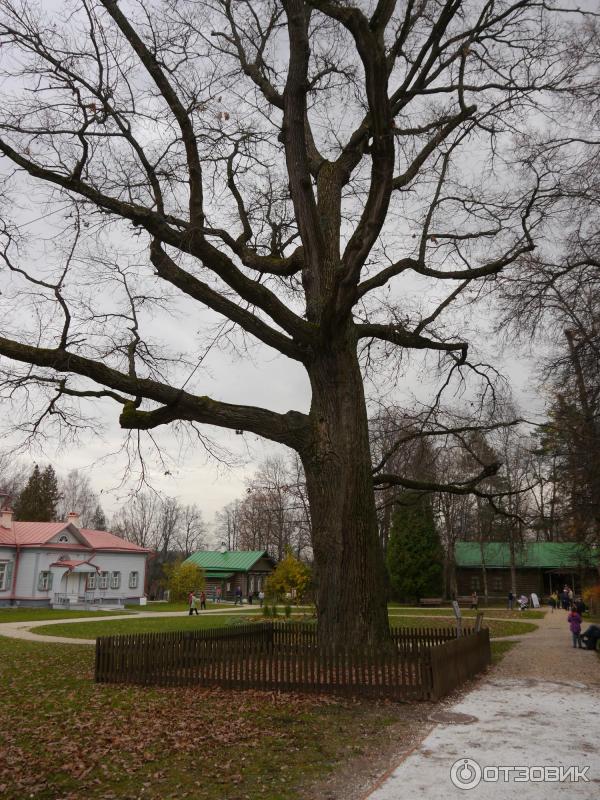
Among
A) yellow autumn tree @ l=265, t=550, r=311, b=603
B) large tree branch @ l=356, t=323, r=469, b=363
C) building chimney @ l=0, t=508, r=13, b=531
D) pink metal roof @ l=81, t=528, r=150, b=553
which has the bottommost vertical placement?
yellow autumn tree @ l=265, t=550, r=311, b=603

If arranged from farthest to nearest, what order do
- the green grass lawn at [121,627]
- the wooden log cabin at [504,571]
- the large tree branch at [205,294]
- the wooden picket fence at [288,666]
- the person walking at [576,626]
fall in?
the wooden log cabin at [504,571] → the green grass lawn at [121,627] → the person walking at [576,626] → the large tree branch at [205,294] → the wooden picket fence at [288,666]

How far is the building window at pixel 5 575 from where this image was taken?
35656 mm

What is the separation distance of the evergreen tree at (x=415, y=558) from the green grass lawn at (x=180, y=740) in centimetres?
3203

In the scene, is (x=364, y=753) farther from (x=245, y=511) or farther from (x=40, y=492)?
(x=245, y=511)

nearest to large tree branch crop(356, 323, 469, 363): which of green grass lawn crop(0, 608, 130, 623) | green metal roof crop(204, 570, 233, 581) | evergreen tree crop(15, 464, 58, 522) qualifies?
green grass lawn crop(0, 608, 130, 623)

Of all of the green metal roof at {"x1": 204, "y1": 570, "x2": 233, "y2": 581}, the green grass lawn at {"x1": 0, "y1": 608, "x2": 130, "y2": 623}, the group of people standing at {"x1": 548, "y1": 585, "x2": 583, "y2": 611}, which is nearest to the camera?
the green grass lawn at {"x1": 0, "y1": 608, "x2": 130, "y2": 623}

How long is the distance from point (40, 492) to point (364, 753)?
55.5 meters

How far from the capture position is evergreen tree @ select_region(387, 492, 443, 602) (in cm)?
4081

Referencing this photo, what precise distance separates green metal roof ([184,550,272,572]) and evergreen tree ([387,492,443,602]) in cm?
1383

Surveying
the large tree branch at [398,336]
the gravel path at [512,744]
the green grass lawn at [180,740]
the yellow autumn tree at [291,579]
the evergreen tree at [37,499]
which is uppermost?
the evergreen tree at [37,499]

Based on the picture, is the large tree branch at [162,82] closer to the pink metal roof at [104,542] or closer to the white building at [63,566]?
the white building at [63,566]

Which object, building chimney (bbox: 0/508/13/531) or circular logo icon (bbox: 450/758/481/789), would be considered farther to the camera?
building chimney (bbox: 0/508/13/531)

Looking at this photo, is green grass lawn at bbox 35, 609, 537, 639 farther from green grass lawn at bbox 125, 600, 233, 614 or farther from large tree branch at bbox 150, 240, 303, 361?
large tree branch at bbox 150, 240, 303, 361

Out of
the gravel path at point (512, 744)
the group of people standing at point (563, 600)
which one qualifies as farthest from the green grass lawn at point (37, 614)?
the group of people standing at point (563, 600)
